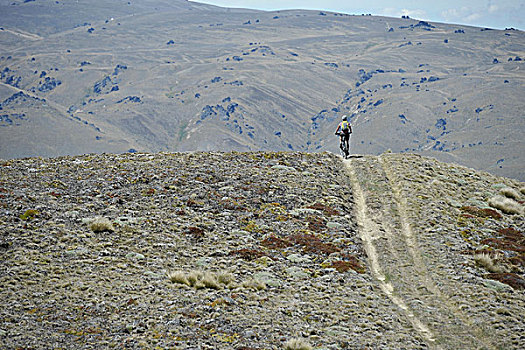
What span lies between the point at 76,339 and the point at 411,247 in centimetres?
1325

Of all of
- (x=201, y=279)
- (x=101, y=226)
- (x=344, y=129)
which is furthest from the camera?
(x=344, y=129)

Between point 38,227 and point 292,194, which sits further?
point 292,194

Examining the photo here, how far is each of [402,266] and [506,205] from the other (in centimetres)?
918

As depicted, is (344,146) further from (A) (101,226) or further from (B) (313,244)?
(A) (101,226)

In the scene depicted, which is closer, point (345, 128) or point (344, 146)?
point (345, 128)

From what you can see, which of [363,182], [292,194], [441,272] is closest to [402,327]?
[441,272]

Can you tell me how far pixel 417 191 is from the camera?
2422 cm

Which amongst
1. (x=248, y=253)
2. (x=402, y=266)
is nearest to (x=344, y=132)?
(x=402, y=266)

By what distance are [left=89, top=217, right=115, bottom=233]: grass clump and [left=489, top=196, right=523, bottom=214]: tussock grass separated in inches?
708

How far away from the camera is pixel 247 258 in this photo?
1598 centimetres

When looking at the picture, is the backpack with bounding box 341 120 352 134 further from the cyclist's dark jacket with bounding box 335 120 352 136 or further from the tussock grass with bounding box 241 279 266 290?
the tussock grass with bounding box 241 279 266 290

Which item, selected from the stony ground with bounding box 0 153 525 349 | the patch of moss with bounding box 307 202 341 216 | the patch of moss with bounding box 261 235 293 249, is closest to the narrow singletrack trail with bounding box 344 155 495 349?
the stony ground with bounding box 0 153 525 349

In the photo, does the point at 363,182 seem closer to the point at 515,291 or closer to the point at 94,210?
the point at 515,291

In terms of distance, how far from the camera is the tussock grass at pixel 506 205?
2309cm
